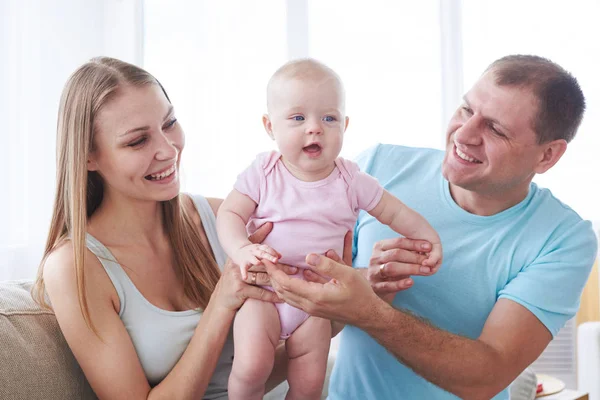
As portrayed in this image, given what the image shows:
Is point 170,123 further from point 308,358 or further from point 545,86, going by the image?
point 545,86

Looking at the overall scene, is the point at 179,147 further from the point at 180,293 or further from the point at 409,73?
the point at 409,73

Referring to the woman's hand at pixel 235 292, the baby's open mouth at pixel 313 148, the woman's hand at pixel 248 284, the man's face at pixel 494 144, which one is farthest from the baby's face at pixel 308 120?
the man's face at pixel 494 144

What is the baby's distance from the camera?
1.69 m

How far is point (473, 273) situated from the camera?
2000mm

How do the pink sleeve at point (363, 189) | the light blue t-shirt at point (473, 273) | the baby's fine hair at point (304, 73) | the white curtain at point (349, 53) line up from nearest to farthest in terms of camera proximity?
the baby's fine hair at point (304, 73), the pink sleeve at point (363, 189), the light blue t-shirt at point (473, 273), the white curtain at point (349, 53)

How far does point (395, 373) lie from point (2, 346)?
1086 millimetres

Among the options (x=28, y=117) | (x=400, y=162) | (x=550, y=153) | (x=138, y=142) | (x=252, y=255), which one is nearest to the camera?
(x=252, y=255)

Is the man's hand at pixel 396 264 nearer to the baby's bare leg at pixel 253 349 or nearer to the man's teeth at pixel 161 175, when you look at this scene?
the baby's bare leg at pixel 253 349

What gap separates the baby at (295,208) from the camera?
1.69 meters

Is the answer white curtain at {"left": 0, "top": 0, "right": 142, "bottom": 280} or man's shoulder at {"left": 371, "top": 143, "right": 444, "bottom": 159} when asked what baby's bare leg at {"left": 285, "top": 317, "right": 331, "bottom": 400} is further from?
white curtain at {"left": 0, "top": 0, "right": 142, "bottom": 280}

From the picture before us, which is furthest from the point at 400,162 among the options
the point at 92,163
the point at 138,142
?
the point at 92,163

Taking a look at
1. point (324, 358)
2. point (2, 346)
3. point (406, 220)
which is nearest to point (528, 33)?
point (406, 220)

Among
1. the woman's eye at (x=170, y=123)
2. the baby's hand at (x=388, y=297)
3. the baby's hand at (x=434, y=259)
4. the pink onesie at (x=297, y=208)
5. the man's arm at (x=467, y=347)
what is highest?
the woman's eye at (x=170, y=123)

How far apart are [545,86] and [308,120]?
0.77 m
